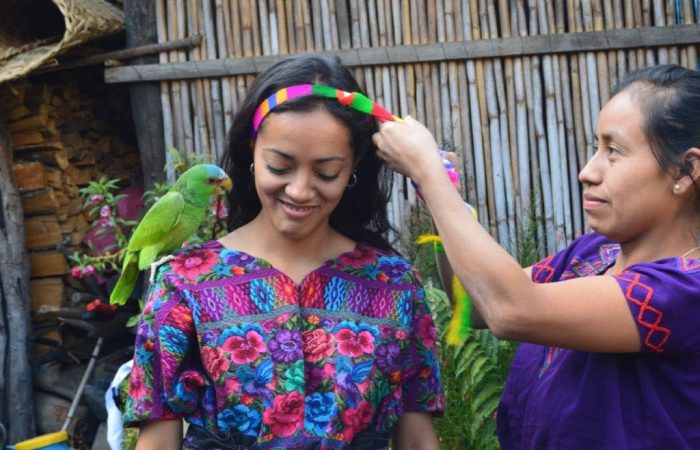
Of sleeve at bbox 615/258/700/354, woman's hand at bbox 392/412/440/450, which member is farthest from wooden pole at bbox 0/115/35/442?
sleeve at bbox 615/258/700/354

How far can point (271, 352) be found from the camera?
7.23 ft

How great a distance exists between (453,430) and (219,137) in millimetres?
2661

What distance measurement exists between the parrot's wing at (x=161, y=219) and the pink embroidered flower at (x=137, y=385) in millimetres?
965

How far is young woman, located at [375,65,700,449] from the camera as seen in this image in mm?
2047

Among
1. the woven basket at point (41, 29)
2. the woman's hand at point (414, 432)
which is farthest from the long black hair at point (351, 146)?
the woven basket at point (41, 29)

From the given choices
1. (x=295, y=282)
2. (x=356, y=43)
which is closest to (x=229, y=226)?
(x=295, y=282)

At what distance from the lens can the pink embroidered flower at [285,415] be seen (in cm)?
216

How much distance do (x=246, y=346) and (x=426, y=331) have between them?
1.63 feet

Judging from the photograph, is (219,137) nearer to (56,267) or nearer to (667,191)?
(56,267)

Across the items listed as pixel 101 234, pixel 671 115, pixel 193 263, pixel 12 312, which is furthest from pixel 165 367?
pixel 101 234

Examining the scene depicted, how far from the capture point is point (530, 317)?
80.9 inches

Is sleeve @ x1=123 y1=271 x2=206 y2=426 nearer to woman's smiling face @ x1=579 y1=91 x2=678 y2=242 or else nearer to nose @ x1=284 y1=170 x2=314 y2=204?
nose @ x1=284 y1=170 x2=314 y2=204

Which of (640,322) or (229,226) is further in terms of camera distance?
(229,226)

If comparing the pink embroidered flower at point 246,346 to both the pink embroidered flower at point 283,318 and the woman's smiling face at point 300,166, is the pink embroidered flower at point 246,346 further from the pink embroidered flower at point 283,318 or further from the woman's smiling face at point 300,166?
the woman's smiling face at point 300,166
